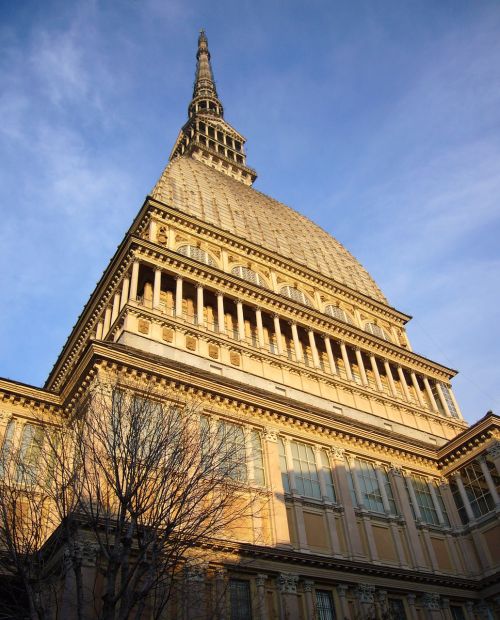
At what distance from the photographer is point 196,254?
140 feet

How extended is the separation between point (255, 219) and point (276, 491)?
3019 centimetres

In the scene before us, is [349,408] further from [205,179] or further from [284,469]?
[205,179]

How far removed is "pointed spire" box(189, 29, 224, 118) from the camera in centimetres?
9125

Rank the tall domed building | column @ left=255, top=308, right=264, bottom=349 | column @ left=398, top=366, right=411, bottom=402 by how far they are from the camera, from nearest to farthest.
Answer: the tall domed building → column @ left=255, top=308, right=264, bottom=349 → column @ left=398, top=366, right=411, bottom=402

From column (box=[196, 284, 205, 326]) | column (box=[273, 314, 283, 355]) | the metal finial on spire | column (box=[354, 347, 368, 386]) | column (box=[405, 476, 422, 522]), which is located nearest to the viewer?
column (box=[405, 476, 422, 522])

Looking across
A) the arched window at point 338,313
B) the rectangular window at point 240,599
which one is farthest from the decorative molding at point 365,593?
the arched window at point 338,313

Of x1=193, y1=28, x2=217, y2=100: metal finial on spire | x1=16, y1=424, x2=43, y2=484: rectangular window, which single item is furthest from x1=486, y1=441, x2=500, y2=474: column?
x1=193, y1=28, x2=217, y2=100: metal finial on spire

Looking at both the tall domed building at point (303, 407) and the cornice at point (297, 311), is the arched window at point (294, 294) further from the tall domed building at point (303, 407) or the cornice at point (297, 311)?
the cornice at point (297, 311)

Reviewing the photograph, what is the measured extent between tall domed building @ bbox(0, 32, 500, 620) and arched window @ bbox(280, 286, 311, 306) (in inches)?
4.4

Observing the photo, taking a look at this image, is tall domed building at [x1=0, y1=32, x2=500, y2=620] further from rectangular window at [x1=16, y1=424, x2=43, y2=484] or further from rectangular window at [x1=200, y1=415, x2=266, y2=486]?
rectangular window at [x1=16, y1=424, x2=43, y2=484]

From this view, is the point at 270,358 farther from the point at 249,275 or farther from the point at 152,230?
the point at 152,230

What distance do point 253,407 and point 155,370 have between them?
5.52 meters

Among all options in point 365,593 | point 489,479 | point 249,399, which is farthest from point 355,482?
point 489,479

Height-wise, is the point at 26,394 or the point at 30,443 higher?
the point at 26,394
